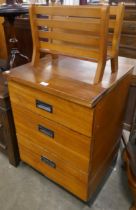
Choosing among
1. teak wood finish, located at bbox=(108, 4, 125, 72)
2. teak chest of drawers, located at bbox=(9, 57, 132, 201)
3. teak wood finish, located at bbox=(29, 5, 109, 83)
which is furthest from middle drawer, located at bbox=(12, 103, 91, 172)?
teak wood finish, located at bbox=(108, 4, 125, 72)

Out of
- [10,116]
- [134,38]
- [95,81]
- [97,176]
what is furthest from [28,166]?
[134,38]

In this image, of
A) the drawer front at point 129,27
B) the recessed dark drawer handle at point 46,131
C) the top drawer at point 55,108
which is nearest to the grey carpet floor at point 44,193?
the recessed dark drawer handle at point 46,131

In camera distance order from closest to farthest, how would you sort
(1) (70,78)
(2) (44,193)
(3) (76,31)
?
1. (3) (76,31)
2. (1) (70,78)
3. (2) (44,193)

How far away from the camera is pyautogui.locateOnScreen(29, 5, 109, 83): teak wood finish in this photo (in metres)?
0.74

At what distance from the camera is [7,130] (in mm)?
1225

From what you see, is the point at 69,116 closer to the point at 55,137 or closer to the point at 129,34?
the point at 55,137

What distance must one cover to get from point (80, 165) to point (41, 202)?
438mm

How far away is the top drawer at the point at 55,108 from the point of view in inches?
30.9

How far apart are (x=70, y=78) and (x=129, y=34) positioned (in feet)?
2.98

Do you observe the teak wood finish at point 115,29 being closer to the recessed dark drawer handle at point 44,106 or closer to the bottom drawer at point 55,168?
the recessed dark drawer handle at point 44,106

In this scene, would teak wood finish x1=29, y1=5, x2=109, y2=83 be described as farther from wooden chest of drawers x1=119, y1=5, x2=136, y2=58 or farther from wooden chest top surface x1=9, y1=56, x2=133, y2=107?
wooden chest of drawers x1=119, y1=5, x2=136, y2=58

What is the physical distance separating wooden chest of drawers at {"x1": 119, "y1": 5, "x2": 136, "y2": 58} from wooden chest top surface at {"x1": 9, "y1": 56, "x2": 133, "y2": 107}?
50 centimetres

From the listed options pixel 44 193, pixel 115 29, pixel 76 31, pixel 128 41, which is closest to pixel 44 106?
pixel 76 31

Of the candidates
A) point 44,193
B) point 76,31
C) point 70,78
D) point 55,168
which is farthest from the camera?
point 44,193
